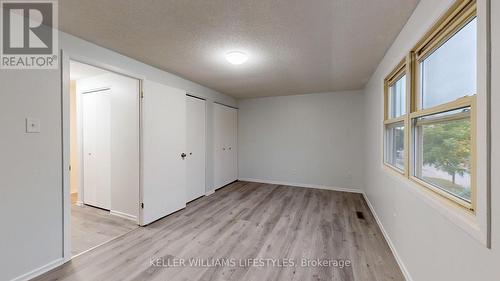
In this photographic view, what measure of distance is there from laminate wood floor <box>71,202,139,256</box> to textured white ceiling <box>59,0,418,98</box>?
2297 millimetres

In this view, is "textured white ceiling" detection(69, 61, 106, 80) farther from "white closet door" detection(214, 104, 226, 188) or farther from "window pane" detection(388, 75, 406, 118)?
"window pane" detection(388, 75, 406, 118)

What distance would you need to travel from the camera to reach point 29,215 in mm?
1787

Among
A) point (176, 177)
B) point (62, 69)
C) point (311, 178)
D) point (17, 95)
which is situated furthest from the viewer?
point (311, 178)

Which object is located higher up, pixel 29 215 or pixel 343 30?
pixel 343 30

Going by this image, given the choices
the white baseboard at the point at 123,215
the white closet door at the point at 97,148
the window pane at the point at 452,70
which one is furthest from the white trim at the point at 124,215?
the window pane at the point at 452,70

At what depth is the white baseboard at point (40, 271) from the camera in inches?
68.2

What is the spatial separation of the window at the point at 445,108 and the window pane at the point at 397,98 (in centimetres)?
19

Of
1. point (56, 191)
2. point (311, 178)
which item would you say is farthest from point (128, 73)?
point (311, 178)

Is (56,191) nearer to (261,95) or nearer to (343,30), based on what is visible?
(343,30)

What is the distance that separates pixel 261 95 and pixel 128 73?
10.3ft

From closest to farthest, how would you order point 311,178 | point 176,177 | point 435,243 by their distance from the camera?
point 435,243
point 176,177
point 311,178

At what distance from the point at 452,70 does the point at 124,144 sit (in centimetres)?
369

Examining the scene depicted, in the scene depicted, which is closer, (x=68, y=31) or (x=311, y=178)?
(x=68, y=31)
